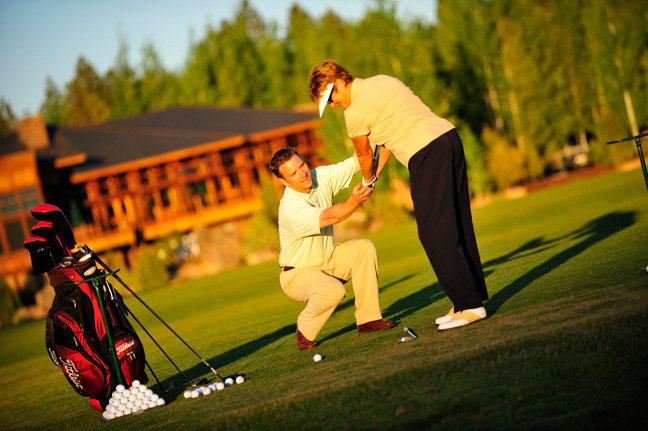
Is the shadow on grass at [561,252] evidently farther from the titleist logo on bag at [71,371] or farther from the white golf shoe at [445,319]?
the titleist logo on bag at [71,371]

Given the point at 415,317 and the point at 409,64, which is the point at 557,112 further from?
the point at 415,317

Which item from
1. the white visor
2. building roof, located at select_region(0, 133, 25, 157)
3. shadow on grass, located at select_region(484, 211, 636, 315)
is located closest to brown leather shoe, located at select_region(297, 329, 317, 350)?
shadow on grass, located at select_region(484, 211, 636, 315)

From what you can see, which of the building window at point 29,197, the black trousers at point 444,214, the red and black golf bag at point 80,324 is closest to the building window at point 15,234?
the building window at point 29,197

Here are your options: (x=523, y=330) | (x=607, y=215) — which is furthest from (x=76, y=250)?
(x=607, y=215)

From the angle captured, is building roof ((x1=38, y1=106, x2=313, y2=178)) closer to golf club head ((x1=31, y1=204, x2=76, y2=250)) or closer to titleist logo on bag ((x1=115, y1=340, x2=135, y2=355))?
golf club head ((x1=31, y1=204, x2=76, y2=250))

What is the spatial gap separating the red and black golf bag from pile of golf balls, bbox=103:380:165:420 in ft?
0.68

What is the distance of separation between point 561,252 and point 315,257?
165 inches

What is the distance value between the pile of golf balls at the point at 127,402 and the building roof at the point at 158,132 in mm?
34480

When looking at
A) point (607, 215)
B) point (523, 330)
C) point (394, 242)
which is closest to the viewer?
point (523, 330)

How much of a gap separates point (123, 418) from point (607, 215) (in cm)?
1021

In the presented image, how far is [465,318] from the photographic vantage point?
5.93m

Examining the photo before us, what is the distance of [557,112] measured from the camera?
43031 mm

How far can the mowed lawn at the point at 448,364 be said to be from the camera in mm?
3771

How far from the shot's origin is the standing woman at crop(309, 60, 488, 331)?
5922mm
